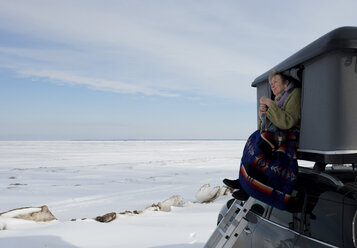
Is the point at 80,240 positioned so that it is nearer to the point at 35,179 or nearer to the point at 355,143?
the point at 355,143

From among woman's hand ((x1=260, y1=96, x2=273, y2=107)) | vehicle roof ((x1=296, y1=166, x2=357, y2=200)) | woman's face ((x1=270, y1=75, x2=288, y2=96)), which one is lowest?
vehicle roof ((x1=296, y1=166, x2=357, y2=200))

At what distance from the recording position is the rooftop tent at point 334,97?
2.21 m

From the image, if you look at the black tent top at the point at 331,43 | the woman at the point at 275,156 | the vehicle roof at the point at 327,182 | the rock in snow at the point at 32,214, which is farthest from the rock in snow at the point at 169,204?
the black tent top at the point at 331,43

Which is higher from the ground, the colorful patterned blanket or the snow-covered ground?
the colorful patterned blanket

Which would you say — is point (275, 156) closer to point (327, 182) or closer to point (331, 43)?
point (327, 182)

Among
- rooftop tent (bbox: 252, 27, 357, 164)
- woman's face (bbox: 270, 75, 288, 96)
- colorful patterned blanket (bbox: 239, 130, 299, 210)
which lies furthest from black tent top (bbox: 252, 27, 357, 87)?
colorful patterned blanket (bbox: 239, 130, 299, 210)

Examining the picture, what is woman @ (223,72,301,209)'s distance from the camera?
2.55 m

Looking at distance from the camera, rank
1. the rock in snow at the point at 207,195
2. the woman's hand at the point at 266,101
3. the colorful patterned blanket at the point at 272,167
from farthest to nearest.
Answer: the rock in snow at the point at 207,195, the woman's hand at the point at 266,101, the colorful patterned blanket at the point at 272,167

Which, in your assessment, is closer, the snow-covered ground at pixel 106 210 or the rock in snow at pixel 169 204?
the snow-covered ground at pixel 106 210

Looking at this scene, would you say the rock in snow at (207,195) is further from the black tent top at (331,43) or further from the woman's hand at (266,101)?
the black tent top at (331,43)

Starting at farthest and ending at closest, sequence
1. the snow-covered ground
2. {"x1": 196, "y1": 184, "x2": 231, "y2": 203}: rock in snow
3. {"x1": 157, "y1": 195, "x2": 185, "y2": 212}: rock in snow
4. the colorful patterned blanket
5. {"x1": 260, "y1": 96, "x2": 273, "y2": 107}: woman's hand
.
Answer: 1. {"x1": 196, "y1": 184, "x2": 231, "y2": 203}: rock in snow
2. {"x1": 157, "y1": 195, "x2": 185, "y2": 212}: rock in snow
3. the snow-covered ground
4. {"x1": 260, "y1": 96, "x2": 273, "y2": 107}: woman's hand
5. the colorful patterned blanket

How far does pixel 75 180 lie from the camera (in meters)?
13.6

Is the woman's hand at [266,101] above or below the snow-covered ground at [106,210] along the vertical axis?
above

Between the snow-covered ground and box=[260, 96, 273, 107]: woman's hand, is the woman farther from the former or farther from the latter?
the snow-covered ground
